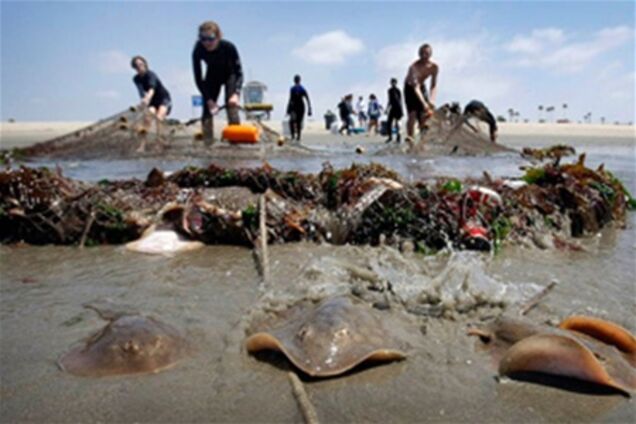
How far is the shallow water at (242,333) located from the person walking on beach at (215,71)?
7231 mm

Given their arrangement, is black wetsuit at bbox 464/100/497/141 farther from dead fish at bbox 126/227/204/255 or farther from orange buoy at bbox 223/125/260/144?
dead fish at bbox 126/227/204/255

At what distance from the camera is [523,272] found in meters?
4.41

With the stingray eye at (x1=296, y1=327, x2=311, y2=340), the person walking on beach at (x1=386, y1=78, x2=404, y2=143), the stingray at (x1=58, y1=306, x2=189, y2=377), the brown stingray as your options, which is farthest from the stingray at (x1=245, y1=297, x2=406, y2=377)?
the person walking on beach at (x1=386, y1=78, x2=404, y2=143)

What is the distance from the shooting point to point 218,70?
1155 centimetres

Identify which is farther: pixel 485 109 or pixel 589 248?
pixel 485 109

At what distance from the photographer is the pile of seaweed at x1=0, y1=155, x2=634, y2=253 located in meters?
5.32

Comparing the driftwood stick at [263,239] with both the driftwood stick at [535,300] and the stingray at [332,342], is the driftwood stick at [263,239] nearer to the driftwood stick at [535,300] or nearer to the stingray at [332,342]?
the stingray at [332,342]

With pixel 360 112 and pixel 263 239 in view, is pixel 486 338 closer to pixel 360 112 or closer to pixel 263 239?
pixel 263 239

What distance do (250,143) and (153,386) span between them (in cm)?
1055

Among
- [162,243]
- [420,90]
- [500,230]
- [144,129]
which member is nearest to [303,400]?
[162,243]

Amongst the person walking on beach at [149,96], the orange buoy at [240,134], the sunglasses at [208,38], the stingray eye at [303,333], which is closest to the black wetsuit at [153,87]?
the person walking on beach at [149,96]

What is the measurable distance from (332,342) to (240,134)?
10412 millimetres

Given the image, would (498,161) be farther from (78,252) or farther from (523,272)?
(78,252)

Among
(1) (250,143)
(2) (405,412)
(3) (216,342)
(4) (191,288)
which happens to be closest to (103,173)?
(1) (250,143)
